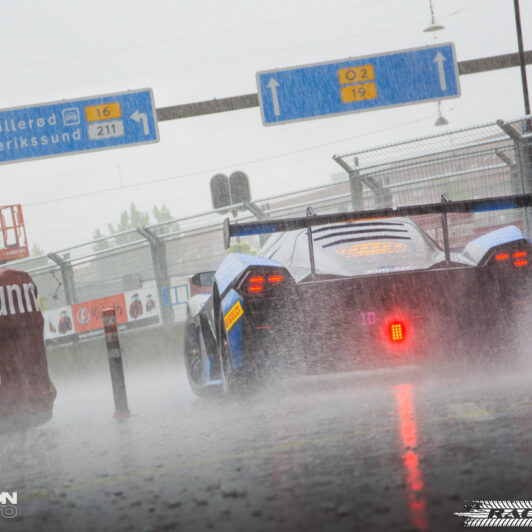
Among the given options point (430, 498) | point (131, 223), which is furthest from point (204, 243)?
point (131, 223)

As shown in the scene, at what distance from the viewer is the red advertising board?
47.4 ft

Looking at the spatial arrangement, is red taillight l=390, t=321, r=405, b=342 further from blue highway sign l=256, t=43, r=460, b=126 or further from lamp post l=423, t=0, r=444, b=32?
lamp post l=423, t=0, r=444, b=32

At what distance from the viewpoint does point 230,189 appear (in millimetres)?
16375

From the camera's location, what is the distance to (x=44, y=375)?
6734 mm

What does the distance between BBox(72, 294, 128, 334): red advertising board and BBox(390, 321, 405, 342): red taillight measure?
912cm

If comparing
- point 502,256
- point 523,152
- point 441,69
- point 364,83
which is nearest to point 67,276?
point 364,83

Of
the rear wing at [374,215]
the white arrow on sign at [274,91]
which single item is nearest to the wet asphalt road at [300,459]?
the rear wing at [374,215]

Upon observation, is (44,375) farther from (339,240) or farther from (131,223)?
(131,223)

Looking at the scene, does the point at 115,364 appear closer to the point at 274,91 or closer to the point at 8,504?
the point at 8,504

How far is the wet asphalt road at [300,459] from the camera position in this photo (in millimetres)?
3211

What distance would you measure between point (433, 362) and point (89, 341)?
895cm

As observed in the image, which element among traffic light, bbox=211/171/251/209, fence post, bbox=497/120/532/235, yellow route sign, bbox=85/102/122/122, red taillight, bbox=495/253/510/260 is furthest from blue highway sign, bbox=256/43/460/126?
red taillight, bbox=495/253/510/260

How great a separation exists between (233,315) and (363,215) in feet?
3.54

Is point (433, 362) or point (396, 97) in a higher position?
point (396, 97)
